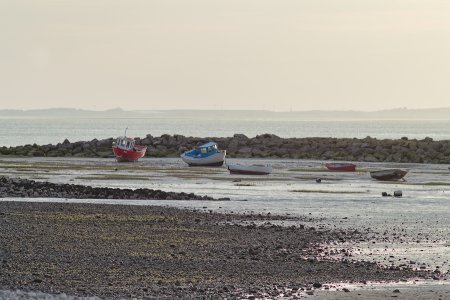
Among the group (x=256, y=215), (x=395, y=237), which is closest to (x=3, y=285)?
(x=395, y=237)

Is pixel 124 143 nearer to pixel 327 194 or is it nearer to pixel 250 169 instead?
pixel 250 169

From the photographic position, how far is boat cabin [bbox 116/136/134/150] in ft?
Answer: 243

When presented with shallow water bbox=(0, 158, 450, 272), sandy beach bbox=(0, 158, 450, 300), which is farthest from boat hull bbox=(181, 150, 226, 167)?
sandy beach bbox=(0, 158, 450, 300)

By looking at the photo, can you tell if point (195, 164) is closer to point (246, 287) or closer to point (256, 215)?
point (256, 215)

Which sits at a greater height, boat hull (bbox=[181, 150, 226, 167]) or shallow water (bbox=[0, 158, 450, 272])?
boat hull (bbox=[181, 150, 226, 167])

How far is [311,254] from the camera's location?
23562 mm

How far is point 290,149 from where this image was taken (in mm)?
86688

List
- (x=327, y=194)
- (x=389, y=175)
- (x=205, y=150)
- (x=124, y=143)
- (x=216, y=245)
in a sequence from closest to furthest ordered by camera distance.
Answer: (x=216, y=245)
(x=327, y=194)
(x=389, y=175)
(x=205, y=150)
(x=124, y=143)

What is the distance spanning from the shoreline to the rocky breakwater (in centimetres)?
798

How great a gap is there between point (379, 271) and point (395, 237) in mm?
6270

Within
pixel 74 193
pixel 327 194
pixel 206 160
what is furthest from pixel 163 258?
pixel 206 160

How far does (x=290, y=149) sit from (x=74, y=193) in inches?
Result: 1890

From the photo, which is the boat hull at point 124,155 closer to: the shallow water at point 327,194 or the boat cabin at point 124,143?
the boat cabin at point 124,143

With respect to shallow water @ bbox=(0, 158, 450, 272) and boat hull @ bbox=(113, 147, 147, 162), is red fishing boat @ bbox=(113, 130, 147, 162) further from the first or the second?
shallow water @ bbox=(0, 158, 450, 272)
